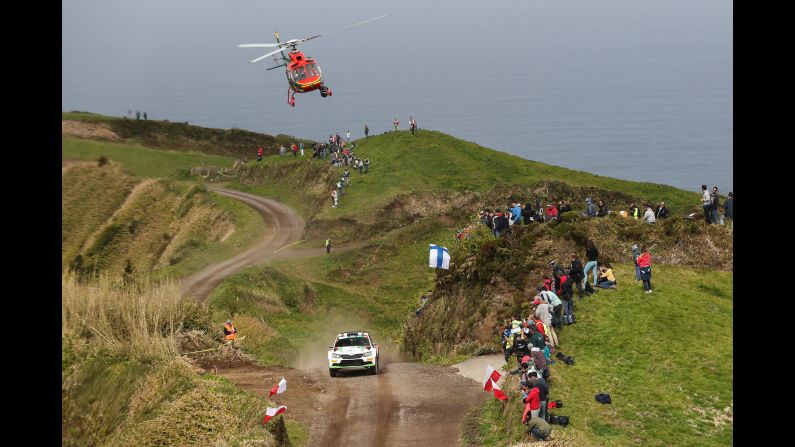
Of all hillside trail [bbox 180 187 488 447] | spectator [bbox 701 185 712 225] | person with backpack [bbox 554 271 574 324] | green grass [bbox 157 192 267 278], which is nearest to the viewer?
hillside trail [bbox 180 187 488 447]

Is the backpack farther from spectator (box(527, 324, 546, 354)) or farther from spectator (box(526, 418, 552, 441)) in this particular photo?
spectator (box(527, 324, 546, 354))

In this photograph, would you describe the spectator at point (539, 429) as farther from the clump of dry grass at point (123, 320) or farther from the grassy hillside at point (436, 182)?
the grassy hillside at point (436, 182)

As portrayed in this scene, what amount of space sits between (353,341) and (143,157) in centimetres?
7265

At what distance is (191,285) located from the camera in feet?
185

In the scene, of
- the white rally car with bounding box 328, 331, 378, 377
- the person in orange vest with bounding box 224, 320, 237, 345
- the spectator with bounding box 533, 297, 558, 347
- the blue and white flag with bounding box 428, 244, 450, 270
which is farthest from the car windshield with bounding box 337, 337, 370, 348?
the blue and white flag with bounding box 428, 244, 450, 270

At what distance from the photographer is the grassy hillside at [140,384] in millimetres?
24297

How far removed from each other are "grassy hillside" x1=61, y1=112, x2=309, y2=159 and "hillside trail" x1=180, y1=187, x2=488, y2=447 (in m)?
75.4

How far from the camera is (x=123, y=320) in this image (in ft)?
116

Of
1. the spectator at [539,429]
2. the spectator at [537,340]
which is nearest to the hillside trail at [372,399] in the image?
the spectator at [537,340]

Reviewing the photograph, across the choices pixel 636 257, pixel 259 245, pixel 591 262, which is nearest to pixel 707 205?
pixel 636 257

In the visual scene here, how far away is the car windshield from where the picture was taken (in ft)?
118

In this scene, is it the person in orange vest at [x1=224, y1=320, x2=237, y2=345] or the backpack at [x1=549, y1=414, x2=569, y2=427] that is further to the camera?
the person in orange vest at [x1=224, y1=320, x2=237, y2=345]

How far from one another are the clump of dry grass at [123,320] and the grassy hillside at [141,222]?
1153 inches

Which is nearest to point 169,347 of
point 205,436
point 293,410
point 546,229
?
point 293,410
